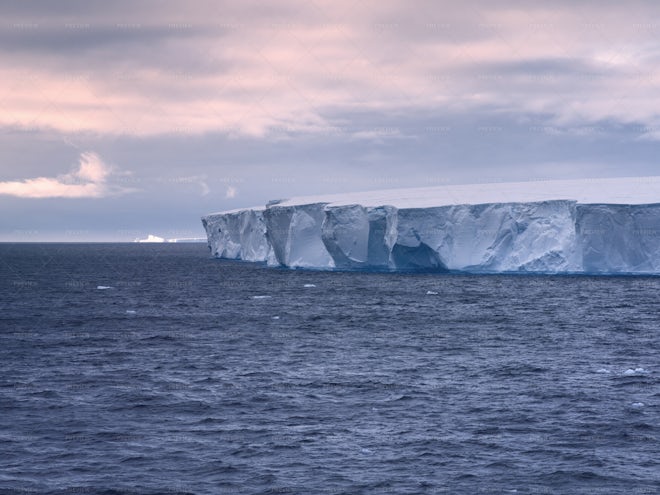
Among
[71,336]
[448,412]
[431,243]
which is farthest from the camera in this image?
[431,243]

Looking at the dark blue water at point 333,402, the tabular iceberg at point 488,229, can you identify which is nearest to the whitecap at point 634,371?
the dark blue water at point 333,402

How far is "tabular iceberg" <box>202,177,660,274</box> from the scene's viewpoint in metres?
46.4

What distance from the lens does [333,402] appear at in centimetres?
1738

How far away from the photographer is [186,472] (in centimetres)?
1280

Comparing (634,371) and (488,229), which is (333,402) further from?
(488,229)

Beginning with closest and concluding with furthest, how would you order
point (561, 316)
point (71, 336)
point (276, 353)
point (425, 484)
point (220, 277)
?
point (425, 484) → point (276, 353) → point (71, 336) → point (561, 316) → point (220, 277)

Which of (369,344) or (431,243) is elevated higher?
(431,243)

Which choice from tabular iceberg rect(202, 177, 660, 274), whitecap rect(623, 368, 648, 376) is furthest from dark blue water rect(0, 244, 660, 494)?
tabular iceberg rect(202, 177, 660, 274)

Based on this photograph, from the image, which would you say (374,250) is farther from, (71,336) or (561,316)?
(71,336)

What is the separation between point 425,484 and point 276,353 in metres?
12.5

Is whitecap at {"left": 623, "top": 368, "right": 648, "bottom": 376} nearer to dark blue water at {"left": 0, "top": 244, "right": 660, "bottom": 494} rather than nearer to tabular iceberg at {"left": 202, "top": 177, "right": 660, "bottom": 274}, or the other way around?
dark blue water at {"left": 0, "top": 244, "right": 660, "bottom": 494}

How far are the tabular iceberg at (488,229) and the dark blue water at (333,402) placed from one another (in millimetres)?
10593

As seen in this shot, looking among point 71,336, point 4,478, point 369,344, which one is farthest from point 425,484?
point 71,336

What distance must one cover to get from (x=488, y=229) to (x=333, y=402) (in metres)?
33.5
